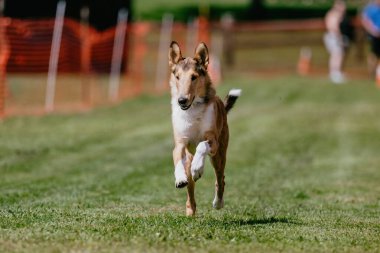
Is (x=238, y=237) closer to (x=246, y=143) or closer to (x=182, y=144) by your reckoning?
(x=182, y=144)

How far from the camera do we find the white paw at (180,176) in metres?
8.34

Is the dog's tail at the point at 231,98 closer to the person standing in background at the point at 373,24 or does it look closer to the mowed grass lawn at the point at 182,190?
the mowed grass lawn at the point at 182,190

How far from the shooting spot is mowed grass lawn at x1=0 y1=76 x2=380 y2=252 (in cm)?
762

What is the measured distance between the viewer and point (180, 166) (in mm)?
8586

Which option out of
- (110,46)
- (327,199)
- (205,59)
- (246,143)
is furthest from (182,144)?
(110,46)

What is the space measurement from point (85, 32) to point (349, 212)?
634 inches

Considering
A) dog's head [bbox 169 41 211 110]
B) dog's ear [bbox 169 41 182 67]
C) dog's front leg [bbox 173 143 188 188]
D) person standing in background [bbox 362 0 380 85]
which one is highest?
person standing in background [bbox 362 0 380 85]

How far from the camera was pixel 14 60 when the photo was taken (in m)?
27.7

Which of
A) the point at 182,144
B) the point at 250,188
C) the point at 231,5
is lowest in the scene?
the point at 250,188

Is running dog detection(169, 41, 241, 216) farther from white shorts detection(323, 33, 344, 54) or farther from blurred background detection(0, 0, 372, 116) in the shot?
white shorts detection(323, 33, 344, 54)

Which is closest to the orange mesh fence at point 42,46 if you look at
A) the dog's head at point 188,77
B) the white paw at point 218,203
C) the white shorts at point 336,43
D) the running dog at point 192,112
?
the white shorts at point 336,43

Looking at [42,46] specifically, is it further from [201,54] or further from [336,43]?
[201,54]

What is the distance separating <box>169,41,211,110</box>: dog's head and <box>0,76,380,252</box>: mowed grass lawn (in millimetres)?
1144

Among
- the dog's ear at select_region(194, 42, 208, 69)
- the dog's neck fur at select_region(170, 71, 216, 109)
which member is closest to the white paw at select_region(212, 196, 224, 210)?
the dog's neck fur at select_region(170, 71, 216, 109)
